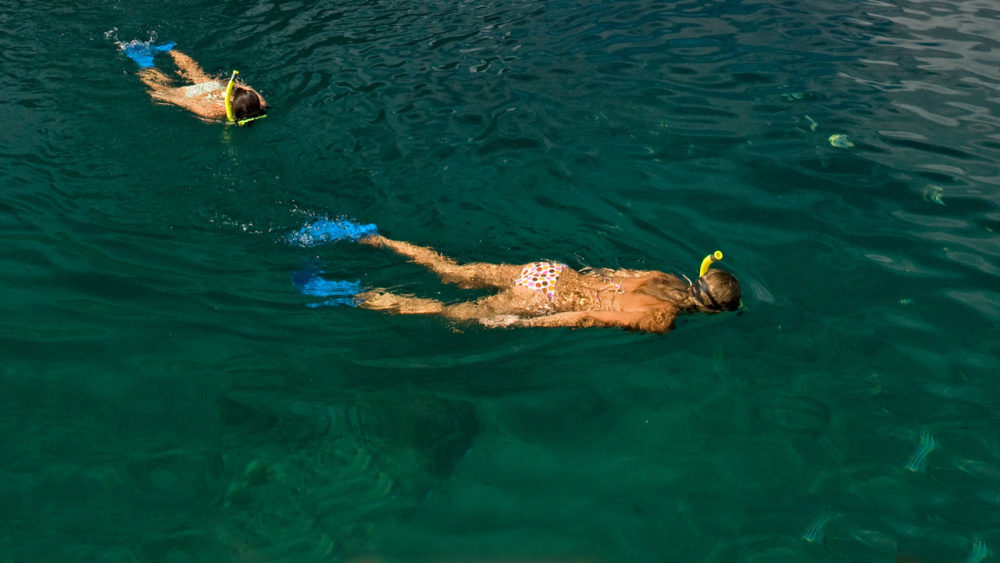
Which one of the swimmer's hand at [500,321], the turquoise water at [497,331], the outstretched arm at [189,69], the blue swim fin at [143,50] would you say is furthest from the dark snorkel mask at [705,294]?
the blue swim fin at [143,50]

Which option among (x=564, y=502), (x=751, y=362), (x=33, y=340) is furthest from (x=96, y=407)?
(x=751, y=362)

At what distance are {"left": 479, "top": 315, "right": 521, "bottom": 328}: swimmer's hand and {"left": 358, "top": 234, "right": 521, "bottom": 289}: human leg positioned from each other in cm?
43

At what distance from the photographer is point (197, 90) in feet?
29.6

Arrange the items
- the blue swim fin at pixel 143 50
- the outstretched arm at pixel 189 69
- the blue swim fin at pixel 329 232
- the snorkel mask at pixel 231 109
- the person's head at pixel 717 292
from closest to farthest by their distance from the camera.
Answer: the person's head at pixel 717 292 < the blue swim fin at pixel 329 232 < the snorkel mask at pixel 231 109 < the blue swim fin at pixel 143 50 < the outstretched arm at pixel 189 69

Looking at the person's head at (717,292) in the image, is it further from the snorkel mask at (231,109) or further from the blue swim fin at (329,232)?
the snorkel mask at (231,109)

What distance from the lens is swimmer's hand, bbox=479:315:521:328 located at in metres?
5.83

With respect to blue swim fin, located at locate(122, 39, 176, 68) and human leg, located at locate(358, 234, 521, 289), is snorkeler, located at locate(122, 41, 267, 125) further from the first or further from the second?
human leg, located at locate(358, 234, 521, 289)

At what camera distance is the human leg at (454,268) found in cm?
629

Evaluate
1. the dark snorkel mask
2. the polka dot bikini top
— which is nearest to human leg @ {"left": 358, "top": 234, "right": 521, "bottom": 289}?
the polka dot bikini top

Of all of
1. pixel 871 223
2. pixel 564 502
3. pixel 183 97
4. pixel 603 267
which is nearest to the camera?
pixel 564 502

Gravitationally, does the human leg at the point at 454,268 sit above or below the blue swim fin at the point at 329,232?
below

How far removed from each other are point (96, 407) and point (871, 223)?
6619mm

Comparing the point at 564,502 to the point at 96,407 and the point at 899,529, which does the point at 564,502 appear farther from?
the point at 96,407

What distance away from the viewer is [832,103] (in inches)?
370
